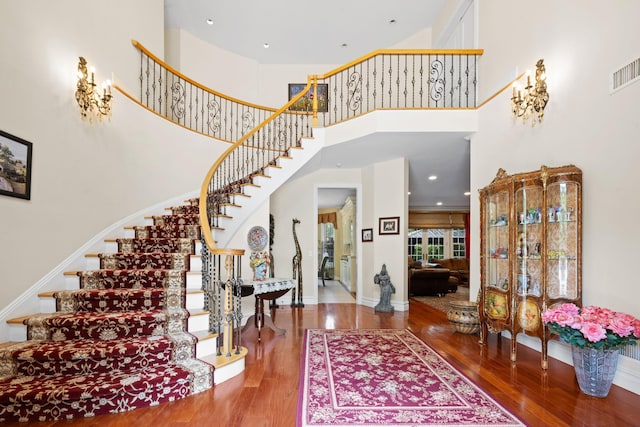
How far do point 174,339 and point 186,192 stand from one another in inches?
130

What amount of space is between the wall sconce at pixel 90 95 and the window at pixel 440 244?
10736 millimetres

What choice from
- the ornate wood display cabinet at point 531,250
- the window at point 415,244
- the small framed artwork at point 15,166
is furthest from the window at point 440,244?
the small framed artwork at point 15,166

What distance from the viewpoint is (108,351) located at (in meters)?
2.42

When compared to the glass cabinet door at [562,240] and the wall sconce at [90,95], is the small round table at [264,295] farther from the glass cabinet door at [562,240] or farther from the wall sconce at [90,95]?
the glass cabinet door at [562,240]

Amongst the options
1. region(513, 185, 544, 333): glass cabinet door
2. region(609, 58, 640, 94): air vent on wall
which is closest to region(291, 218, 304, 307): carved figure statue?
region(513, 185, 544, 333): glass cabinet door

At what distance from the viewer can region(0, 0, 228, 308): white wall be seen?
8.95 feet

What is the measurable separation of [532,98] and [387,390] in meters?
3.25

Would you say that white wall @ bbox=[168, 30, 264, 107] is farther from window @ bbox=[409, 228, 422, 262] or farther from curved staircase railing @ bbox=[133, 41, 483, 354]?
window @ bbox=[409, 228, 422, 262]

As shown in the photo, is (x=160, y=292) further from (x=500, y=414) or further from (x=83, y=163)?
(x=500, y=414)

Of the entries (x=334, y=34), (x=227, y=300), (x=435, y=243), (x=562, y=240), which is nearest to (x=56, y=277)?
(x=227, y=300)

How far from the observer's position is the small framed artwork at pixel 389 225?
6159 millimetres

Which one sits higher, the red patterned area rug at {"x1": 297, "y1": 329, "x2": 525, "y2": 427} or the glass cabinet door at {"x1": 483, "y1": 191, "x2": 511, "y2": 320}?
the glass cabinet door at {"x1": 483, "y1": 191, "x2": 511, "y2": 320}

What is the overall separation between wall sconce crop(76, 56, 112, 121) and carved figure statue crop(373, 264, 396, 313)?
487 cm

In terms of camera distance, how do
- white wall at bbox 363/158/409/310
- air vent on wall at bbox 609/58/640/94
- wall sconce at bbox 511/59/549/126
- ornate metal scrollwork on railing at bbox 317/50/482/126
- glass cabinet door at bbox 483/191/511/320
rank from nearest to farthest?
Result: air vent on wall at bbox 609/58/640/94, wall sconce at bbox 511/59/549/126, glass cabinet door at bbox 483/191/511/320, ornate metal scrollwork on railing at bbox 317/50/482/126, white wall at bbox 363/158/409/310
